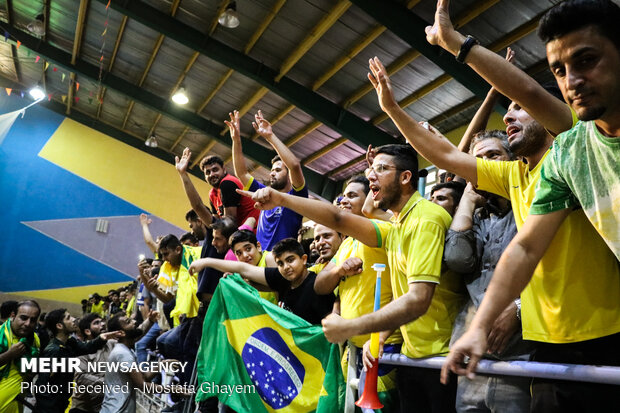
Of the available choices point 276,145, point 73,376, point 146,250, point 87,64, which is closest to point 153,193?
point 146,250

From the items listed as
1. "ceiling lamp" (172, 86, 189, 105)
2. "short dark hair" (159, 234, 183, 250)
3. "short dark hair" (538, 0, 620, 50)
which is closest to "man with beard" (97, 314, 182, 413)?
"short dark hair" (159, 234, 183, 250)

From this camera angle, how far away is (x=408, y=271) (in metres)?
2.17

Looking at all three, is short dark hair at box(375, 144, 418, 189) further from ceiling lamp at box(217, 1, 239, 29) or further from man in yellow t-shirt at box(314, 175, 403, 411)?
ceiling lamp at box(217, 1, 239, 29)

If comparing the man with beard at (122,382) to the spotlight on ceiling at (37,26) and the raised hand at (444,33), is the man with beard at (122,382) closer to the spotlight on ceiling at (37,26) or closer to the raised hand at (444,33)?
the raised hand at (444,33)

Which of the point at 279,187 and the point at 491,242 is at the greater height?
the point at 279,187

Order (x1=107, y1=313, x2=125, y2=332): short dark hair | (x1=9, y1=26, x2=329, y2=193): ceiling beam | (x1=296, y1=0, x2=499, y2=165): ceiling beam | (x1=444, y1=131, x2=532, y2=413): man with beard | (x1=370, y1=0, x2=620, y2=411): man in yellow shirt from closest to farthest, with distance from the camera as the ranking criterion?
1. (x1=370, y1=0, x2=620, y2=411): man in yellow shirt
2. (x1=444, y1=131, x2=532, y2=413): man with beard
3. (x1=107, y1=313, x2=125, y2=332): short dark hair
4. (x1=296, y1=0, x2=499, y2=165): ceiling beam
5. (x1=9, y1=26, x2=329, y2=193): ceiling beam

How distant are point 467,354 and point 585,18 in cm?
96

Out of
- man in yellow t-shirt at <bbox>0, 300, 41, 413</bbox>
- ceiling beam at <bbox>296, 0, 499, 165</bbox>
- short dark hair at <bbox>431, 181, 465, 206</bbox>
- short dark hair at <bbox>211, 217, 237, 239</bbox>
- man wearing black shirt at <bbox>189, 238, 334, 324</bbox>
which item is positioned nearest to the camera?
short dark hair at <bbox>431, 181, 465, 206</bbox>

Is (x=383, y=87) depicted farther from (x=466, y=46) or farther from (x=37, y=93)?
(x=37, y=93)

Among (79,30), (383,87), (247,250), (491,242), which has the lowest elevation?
(491,242)

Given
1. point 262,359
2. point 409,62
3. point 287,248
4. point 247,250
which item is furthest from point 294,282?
point 409,62

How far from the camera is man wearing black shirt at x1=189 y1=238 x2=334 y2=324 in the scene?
339 centimetres

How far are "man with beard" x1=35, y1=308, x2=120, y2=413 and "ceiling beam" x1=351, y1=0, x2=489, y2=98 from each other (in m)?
5.95

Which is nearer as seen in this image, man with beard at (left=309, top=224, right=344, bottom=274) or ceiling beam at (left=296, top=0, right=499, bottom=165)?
man with beard at (left=309, top=224, right=344, bottom=274)
